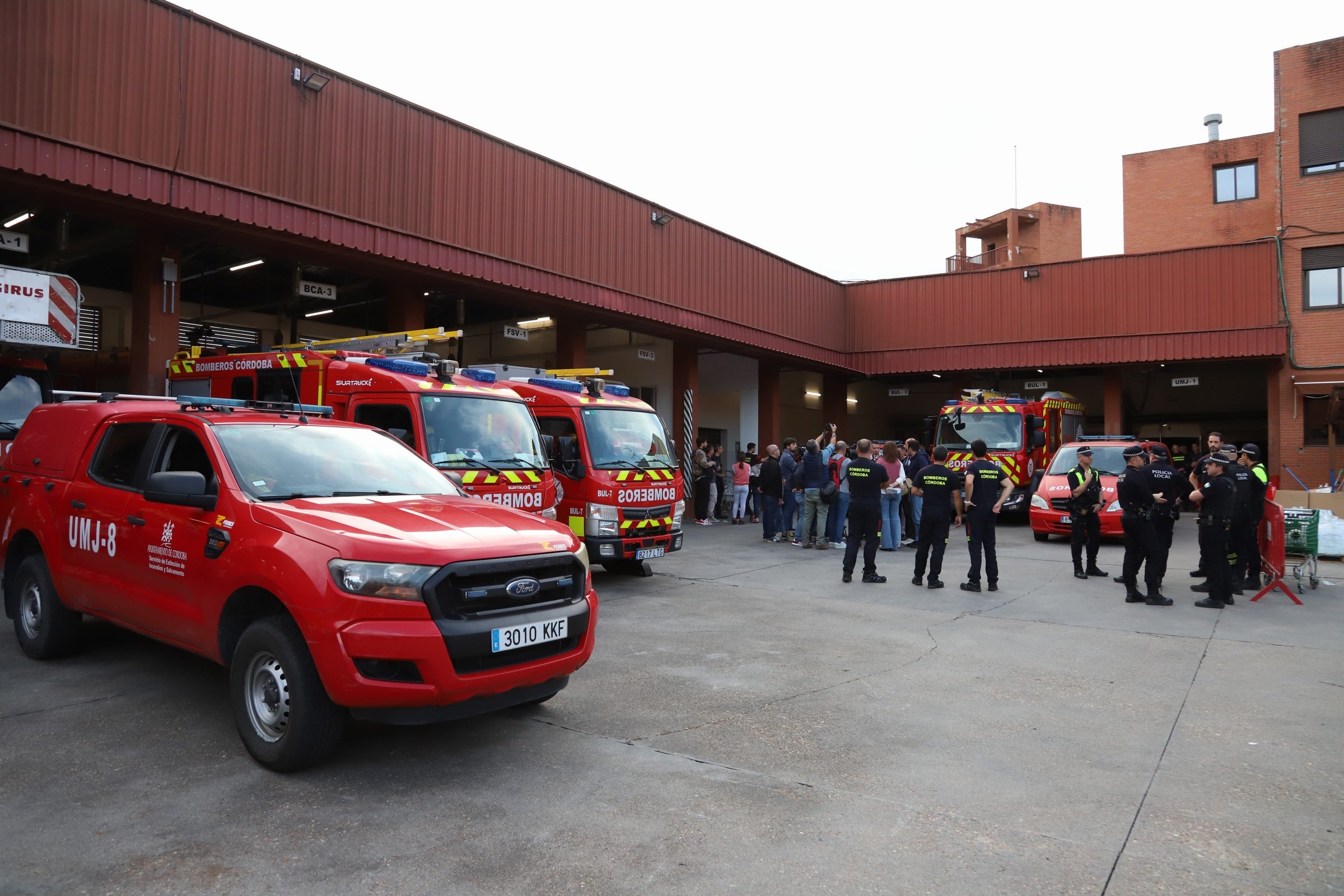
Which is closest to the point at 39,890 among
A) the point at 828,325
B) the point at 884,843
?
the point at 884,843

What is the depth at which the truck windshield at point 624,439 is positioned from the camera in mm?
10484

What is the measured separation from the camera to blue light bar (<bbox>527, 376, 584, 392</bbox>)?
36.9 feet

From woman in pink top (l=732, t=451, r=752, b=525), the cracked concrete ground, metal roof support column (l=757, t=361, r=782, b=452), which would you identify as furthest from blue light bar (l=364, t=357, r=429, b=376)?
metal roof support column (l=757, t=361, r=782, b=452)

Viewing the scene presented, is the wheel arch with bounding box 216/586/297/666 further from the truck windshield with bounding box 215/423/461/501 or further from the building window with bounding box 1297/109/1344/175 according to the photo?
the building window with bounding box 1297/109/1344/175

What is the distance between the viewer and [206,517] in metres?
4.70

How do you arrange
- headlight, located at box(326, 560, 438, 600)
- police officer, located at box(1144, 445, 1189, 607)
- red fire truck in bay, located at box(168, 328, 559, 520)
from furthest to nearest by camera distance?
police officer, located at box(1144, 445, 1189, 607) < red fire truck in bay, located at box(168, 328, 559, 520) < headlight, located at box(326, 560, 438, 600)

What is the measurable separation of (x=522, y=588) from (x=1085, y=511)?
30.9 feet

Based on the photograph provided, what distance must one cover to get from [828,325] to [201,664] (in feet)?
69.1

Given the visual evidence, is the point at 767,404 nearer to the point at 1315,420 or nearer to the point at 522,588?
the point at 1315,420

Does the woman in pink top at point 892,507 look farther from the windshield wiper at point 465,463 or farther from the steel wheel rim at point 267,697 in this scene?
the steel wheel rim at point 267,697

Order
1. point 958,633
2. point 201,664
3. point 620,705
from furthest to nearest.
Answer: point 958,633 → point 201,664 → point 620,705

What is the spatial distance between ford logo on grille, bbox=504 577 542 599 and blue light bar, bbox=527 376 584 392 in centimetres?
691

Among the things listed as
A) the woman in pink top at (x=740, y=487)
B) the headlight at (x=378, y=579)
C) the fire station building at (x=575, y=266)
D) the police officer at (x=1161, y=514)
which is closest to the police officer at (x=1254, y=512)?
the police officer at (x=1161, y=514)

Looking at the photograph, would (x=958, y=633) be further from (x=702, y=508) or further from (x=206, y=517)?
(x=702, y=508)
